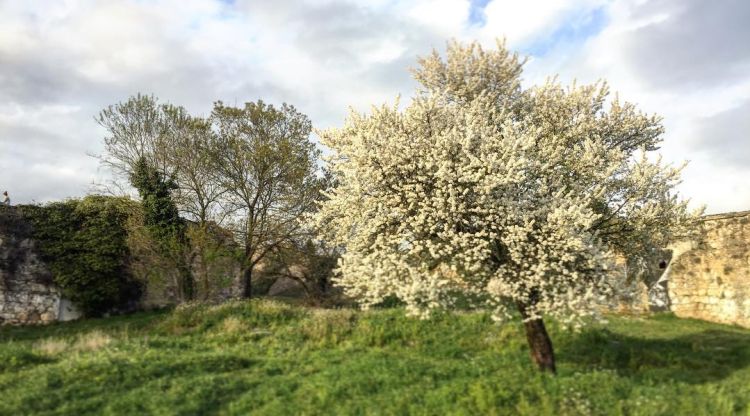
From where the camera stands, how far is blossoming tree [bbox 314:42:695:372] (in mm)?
15828

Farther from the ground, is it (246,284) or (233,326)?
(246,284)

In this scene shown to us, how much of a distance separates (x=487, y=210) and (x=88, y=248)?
29358 mm

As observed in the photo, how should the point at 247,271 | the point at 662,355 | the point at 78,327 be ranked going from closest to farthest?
the point at 662,355 → the point at 78,327 → the point at 247,271

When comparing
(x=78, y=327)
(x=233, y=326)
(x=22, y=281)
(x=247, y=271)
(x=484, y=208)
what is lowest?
(x=78, y=327)

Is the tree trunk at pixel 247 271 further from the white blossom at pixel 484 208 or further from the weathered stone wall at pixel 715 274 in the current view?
the weathered stone wall at pixel 715 274

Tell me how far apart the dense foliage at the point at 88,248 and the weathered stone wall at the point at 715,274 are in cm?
3441

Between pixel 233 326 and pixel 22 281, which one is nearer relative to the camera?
pixel 233 326

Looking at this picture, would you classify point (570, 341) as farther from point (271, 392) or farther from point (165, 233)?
point (165, 233)

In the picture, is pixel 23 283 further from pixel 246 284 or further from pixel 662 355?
pixel 662 355

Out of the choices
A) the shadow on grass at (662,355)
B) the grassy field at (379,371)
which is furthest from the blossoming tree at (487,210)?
the shadow on grass at (662,355)

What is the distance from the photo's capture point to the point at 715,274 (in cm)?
2902

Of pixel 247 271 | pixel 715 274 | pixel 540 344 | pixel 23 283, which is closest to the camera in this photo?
pixel 540 344

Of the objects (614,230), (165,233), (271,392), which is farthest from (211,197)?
(614,230)

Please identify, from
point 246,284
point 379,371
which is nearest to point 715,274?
point 379,371
